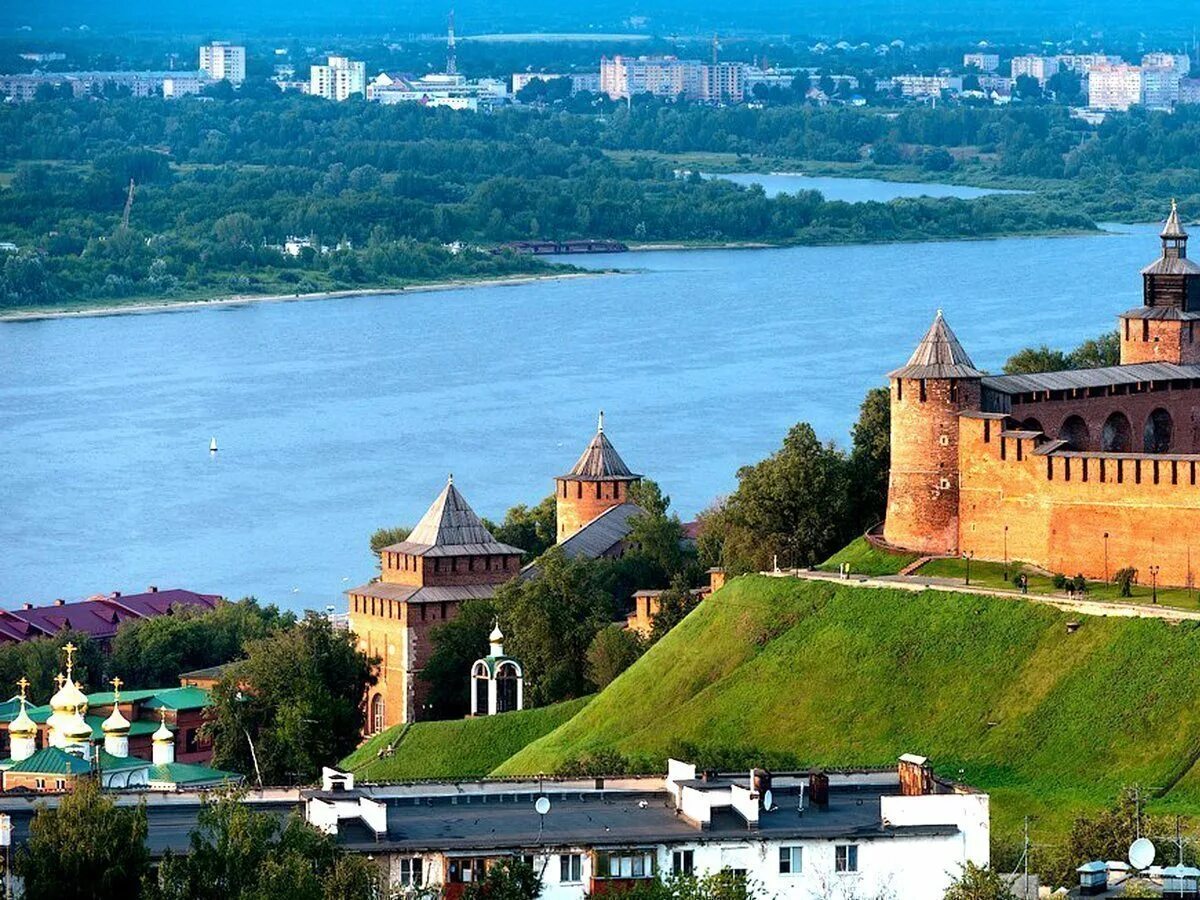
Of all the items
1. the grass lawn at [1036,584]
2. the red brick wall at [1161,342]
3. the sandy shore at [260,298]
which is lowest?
the grass lawn at [1036,584]

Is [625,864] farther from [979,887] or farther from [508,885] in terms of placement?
[979,887]

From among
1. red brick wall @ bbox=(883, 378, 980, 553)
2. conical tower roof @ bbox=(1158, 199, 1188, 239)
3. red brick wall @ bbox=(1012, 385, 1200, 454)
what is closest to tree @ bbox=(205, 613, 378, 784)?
red brick wall @ bbox=(883, 378, 980, 553)

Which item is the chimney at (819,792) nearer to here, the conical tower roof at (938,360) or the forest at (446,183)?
the conical tower roof at (938,360)

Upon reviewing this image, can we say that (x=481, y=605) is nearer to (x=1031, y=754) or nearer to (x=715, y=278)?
(x=1031, y=754)

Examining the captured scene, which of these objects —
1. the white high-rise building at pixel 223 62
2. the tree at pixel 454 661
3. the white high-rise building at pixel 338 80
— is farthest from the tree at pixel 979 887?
the white high-rise building at pixel 223 62

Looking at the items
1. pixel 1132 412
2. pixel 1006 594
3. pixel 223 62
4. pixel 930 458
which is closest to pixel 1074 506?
pixel 1006 594

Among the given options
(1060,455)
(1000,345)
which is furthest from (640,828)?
(1000,345)

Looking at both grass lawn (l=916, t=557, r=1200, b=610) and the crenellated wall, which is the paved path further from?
the crenellated wall
